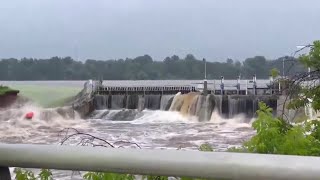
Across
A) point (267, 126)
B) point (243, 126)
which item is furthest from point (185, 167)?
point (243, 126)

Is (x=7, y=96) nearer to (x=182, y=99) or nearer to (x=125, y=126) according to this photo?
(x=125, y=126)

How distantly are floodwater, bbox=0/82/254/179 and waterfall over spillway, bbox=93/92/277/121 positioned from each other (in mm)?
494

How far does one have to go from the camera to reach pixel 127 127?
38.8m

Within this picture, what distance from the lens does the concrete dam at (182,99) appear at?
39906mm

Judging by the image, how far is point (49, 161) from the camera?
2195 millimetres

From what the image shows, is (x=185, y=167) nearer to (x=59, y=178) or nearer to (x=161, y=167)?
(x=161, y=167)

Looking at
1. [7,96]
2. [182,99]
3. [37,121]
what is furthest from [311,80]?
[7,96]

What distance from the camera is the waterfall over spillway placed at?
39531mm

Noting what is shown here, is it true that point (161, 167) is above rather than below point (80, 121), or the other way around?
above

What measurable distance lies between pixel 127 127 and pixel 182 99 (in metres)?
6.09

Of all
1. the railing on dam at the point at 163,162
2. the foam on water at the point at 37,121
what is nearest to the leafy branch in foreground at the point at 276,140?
the railing on dam at the point at 163,162

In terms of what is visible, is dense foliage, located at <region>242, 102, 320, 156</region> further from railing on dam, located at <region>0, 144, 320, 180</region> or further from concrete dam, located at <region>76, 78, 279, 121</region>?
concrete dam, located at <region>76, 78, 279, 121</region>

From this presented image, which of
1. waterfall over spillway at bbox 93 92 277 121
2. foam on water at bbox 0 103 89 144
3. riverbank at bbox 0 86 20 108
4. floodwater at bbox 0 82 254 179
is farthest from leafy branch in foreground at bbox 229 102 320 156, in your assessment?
riverbank at bbox 0 86 20 108

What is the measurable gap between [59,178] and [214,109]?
3813cm
